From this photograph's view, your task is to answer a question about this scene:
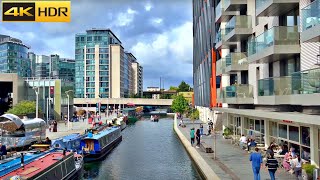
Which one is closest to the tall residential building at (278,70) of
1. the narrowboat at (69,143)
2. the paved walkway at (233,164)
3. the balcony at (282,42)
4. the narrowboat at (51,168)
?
the balcony at (282,42)

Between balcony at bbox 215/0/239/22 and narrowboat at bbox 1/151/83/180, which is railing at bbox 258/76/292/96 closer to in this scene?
narrowboat at bbox 1/151/83/180

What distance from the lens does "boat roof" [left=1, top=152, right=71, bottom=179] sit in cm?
1834

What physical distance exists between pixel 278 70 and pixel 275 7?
484 cm

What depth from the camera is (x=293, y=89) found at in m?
19.6

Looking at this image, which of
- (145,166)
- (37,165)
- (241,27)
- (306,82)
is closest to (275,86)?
(306,82)

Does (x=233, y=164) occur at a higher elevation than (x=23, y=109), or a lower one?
lower

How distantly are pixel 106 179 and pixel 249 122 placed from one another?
1455 centimetres

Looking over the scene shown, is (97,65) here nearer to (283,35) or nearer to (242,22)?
(242,22)

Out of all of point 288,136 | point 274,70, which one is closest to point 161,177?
point 288,136

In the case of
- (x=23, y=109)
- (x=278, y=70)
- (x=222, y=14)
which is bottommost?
(x=23, y=109)

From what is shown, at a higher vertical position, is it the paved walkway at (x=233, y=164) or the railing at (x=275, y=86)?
the railing at (x=275, y=86)

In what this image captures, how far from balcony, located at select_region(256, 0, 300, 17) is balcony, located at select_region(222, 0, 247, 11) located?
9301 millimetres

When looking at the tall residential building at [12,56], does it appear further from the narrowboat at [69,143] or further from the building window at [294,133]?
the building window at [294,133]

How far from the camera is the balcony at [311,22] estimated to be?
17.0m
